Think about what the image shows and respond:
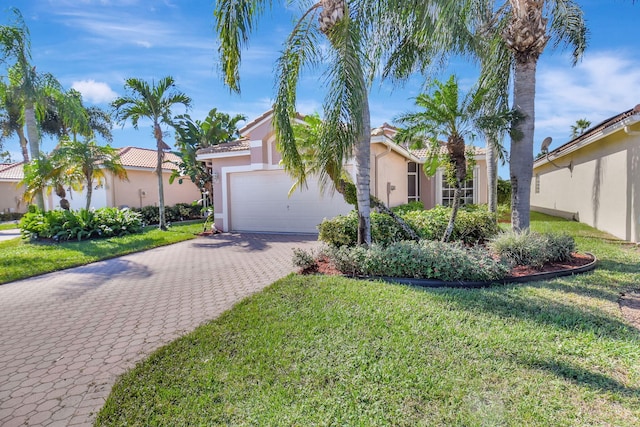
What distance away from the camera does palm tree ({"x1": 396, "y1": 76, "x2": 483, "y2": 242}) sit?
786 centimetres

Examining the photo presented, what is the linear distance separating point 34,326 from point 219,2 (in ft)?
23.6

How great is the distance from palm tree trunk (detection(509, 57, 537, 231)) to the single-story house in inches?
815

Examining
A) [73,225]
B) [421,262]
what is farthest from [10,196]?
[421,262]

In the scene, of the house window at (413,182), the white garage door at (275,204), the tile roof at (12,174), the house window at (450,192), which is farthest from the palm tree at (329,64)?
the tile roof at (12,174)

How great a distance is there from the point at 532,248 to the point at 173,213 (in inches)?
825

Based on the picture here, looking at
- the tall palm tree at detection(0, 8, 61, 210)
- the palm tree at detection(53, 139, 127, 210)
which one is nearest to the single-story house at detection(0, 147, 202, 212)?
the palm tree at detection(53, 139, 127, 210)

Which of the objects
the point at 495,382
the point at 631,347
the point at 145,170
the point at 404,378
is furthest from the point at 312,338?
the point at 145,170

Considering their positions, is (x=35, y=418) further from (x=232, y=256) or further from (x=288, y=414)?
(x=232, y=256)

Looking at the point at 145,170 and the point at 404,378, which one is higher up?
the point at 145,170

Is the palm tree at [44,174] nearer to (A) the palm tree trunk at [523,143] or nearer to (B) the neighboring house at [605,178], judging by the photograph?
(A) the palm tree trunk at [523,143]

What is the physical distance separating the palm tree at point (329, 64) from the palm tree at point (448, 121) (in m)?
1.49

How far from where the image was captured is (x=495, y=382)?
Result: 3238 mm

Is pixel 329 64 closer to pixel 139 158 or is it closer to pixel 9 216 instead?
pixel 139 158

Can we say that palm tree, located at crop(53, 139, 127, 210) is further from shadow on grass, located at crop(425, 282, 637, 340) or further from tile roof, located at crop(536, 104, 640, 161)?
tile roof, located at crop(536, 104, 640, 161)
